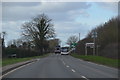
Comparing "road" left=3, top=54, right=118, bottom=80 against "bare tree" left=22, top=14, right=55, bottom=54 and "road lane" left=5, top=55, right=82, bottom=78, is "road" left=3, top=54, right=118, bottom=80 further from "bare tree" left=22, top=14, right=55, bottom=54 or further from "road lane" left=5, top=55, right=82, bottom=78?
"bare tree" left=22, top=14, right=55, bottom=54

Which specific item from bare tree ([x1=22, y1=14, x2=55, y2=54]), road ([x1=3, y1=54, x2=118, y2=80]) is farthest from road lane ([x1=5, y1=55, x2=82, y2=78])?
bare tree ([x1=22, y1=14, x2=55, y2=54])

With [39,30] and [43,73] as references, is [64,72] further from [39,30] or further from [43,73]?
[39,30]

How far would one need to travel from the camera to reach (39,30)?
3893 inches

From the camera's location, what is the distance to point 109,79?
1916 centimetres

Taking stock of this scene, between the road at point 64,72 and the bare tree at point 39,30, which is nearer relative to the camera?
the road at point 64,72

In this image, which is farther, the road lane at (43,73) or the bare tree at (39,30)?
the bare tree at (39,30)

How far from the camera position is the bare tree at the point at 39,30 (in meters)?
98.3

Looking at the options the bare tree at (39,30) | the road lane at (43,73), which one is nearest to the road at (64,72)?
the road lane at (43,73)

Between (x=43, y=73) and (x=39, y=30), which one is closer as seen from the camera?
(x=43, y=73)

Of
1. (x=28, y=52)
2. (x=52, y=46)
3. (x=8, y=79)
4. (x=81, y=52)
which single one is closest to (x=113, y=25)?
(x=8, y=79)

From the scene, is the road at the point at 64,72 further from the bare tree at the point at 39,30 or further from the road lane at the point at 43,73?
the bare tree at the point at 39,30

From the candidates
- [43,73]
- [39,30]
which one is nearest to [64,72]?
[43,73]

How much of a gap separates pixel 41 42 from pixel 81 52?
39.9 ft

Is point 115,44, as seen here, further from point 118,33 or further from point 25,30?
point 25,30
